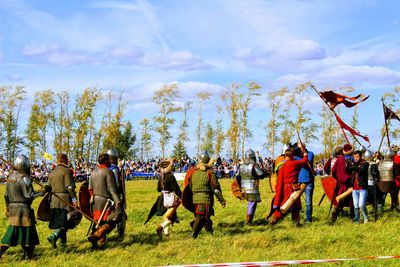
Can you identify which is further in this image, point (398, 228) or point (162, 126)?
point (162, 126)

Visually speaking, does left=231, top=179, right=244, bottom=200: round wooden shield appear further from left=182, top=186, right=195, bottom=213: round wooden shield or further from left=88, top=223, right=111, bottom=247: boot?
left=88, top=223, right=111, bottom=247: boot

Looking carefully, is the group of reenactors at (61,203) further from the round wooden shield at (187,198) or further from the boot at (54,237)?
the round wooden shield at (187,198)

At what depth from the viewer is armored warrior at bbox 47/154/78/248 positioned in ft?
32.0

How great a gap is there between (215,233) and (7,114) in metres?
36.4

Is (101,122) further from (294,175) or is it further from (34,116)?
(294,175)

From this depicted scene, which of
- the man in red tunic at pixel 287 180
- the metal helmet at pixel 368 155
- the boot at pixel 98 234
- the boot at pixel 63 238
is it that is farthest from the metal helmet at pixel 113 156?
the metal helmet at pixel 368 155

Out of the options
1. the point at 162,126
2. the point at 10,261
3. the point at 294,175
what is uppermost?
the point at 162,126

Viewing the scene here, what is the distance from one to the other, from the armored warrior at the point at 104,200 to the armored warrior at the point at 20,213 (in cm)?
99

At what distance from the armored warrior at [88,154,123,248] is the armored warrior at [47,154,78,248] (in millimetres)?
411

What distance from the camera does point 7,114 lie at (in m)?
44.4

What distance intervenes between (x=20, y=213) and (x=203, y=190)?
3.06m

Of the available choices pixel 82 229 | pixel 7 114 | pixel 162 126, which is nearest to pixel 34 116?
pixel 7 114

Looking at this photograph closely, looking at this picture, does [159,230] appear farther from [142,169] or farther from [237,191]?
[142,169]

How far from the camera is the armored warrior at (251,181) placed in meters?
12.0
